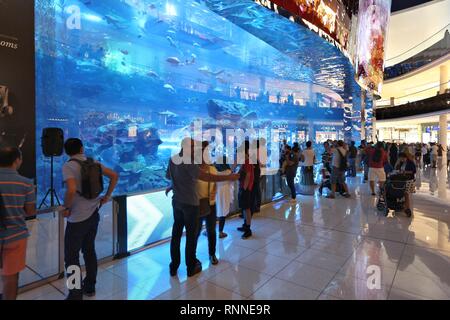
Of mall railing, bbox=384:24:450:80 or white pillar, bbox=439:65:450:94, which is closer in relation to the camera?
mall railing, bbox=384:24:450:80

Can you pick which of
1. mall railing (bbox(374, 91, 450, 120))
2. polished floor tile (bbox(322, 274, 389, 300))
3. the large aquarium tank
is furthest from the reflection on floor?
mall railing (bbox(374, 91, 450, 120))

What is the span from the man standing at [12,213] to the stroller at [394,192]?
5.30 meters

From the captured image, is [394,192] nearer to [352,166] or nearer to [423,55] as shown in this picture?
[352,166]

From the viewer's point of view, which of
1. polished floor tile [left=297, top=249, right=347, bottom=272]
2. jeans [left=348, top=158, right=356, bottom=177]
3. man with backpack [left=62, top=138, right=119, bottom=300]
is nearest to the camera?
man with backpack [left=62, top=138, right=119, bottom=300]

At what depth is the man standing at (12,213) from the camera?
1.70 meters

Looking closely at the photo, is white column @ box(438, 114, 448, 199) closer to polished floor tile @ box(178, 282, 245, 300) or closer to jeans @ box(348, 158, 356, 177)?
jeans @ box(348, 158, 356, 177)

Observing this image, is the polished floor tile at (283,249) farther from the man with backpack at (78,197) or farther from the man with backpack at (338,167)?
the man with backpack at (338,167)

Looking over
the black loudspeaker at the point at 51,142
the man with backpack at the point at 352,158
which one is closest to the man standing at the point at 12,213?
the black loudspeaker at the point at 51,142

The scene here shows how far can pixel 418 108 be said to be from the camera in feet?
61.4

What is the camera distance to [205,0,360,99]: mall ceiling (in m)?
4.40

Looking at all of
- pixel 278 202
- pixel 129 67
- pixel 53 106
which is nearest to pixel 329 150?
pixel 278 202

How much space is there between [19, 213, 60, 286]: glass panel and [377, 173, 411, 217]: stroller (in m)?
→ 5.23

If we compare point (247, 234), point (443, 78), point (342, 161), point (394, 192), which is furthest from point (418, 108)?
point (247, 234)
